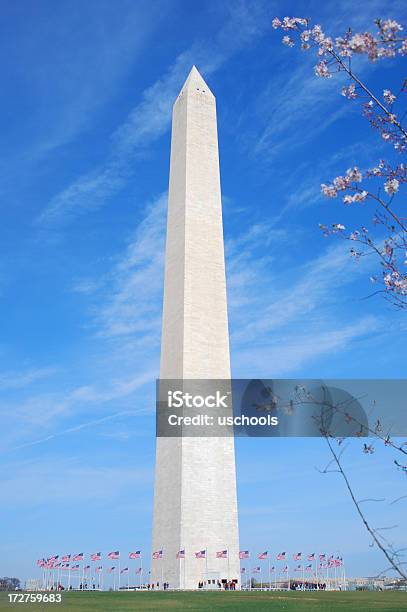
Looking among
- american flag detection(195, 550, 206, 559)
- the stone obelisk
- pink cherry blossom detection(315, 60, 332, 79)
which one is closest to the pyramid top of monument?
the stone obelisk

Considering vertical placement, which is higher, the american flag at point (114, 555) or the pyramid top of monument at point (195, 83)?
the pyramid top of monument at point (195, 83)

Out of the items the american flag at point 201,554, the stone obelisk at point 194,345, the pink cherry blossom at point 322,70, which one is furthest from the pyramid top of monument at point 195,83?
the pink cherry blossom at point 322,70

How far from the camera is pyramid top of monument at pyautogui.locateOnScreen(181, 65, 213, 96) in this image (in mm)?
48778

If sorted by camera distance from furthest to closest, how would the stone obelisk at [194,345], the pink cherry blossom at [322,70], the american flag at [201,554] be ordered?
1. the stone obelisk at [194,345]
2. the american flag at [201,554]
3. the pink cherry blossom at [322,70]

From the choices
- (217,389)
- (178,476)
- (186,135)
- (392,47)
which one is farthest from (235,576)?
(392,47)

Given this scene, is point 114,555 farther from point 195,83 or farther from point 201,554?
point 195,83

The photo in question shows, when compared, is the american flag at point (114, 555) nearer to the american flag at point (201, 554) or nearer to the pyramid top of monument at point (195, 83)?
the american flag at point (201, 554)

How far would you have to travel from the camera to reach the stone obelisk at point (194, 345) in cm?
4009

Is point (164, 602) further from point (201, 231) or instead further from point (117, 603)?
point (201, 231)

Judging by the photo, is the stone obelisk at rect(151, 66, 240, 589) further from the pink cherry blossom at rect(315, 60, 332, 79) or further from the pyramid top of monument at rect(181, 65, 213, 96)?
the pink cherry blossom at rect(315, 60, 332, 79)

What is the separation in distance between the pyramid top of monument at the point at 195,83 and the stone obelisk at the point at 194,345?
96mm

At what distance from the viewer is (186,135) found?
154 ft

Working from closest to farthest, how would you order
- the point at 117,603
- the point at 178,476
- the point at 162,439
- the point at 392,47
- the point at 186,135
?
1. the point at 392,47
2. the point at 117,603
3. the point at 178,476
4. the point at 162,439
5. the point at 186,135

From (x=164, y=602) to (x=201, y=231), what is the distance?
24683 millimetres
